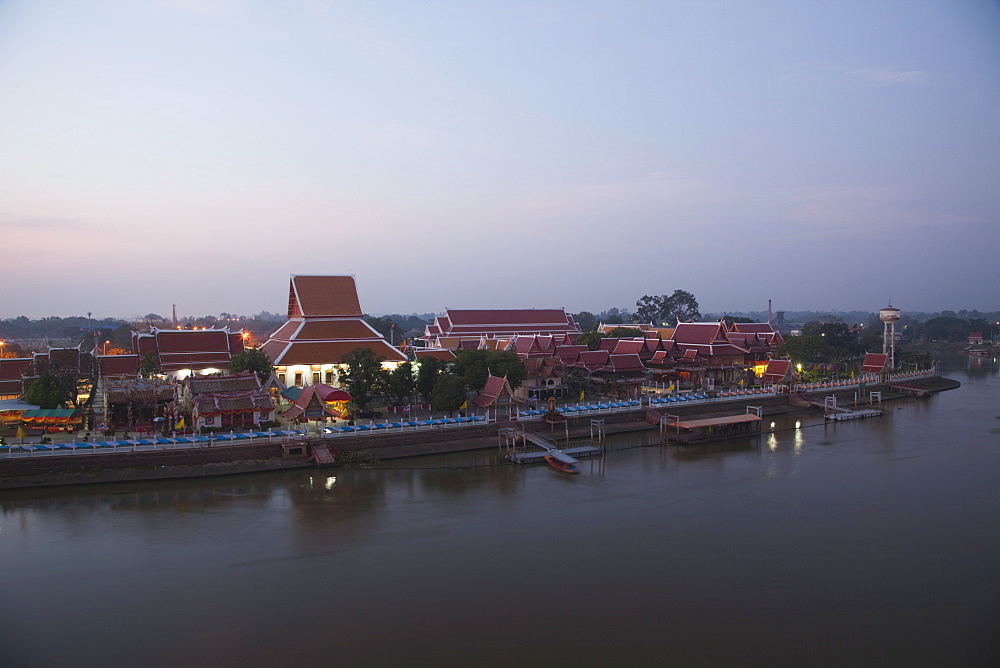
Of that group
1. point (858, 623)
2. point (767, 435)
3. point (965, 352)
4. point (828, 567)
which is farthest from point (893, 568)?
point (965, 352)

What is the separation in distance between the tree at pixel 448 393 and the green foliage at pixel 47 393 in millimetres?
9521

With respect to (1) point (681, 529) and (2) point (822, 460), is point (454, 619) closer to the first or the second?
(1) point (681, 529)

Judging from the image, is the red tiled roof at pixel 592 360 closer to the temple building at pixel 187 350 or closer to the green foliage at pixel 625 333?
the green foliage at pixel 625 333

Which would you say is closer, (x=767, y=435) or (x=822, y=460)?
(x=822, y=460)

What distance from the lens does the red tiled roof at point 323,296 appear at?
23.9m

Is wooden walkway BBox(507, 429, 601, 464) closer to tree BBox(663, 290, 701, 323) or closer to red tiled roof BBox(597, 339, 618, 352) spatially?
red tiled roof BBox(597, 339, 618, 352)

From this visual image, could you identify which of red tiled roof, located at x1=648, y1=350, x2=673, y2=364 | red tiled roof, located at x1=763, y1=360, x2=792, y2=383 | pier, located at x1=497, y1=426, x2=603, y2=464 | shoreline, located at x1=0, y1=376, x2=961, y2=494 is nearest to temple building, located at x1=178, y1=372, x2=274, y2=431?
shoreline, located at x1=0, y1=376, x2=961, y2=494

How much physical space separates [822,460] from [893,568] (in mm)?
6702

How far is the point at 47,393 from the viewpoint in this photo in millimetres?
15977

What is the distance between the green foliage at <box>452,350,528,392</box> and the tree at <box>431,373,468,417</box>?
93cm

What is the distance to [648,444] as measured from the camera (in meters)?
17.6

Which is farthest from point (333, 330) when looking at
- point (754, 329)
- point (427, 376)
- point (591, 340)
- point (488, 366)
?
point (754, 329)

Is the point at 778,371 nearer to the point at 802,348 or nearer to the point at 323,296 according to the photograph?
the point at 802,348

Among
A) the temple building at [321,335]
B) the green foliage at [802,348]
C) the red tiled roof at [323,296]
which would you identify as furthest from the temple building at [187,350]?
the green foliage at [802,348]
